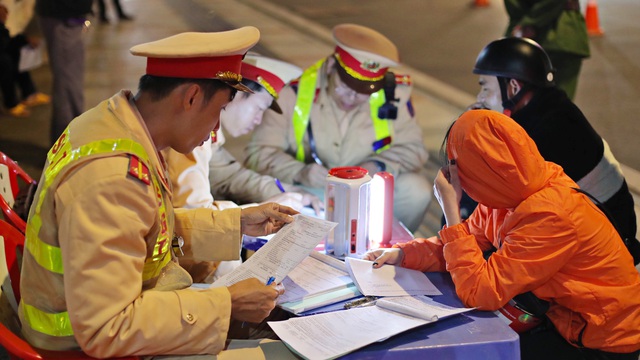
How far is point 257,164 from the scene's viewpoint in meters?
4.16

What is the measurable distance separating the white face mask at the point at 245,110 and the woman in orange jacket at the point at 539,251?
144 cm

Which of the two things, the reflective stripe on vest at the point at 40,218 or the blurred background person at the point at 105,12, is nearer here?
the reflective stripe on vest at the point at 40,218

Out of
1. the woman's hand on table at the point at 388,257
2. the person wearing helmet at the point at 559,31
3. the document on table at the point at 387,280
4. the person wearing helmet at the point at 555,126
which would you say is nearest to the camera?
the document on table at the point at 387,280

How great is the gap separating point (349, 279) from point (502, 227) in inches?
21.0

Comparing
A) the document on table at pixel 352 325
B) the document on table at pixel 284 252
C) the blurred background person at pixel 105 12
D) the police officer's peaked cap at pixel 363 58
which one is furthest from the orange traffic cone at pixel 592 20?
the document on table at pixel 352 325

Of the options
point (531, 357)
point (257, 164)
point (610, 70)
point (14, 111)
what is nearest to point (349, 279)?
point (531, 357)

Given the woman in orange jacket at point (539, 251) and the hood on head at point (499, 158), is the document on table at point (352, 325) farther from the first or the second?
the hood on head at point (499, 158)

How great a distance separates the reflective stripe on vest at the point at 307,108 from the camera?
164 inches

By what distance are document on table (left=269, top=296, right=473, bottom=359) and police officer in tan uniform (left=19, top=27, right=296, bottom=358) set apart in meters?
0.12

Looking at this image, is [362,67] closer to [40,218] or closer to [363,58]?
[363,58]

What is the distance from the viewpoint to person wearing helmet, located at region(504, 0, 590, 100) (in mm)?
5340

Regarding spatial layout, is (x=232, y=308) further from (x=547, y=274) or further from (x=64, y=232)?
(x=547, y=274)

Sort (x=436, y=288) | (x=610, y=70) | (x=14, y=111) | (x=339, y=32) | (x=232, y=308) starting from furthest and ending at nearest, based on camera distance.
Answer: (x=610, y=70), (x=14, y=111), (x=339, y=32), (x=436, y=288), (x=232, y=308)

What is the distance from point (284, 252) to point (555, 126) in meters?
1.79
